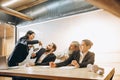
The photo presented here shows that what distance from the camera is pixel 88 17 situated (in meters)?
4.35

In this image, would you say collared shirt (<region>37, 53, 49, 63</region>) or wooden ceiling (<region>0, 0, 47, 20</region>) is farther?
wooden ceiling (<region>0, 0, 47, 20</region>)

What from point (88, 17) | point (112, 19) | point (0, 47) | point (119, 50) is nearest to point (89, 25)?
point (88, 17)

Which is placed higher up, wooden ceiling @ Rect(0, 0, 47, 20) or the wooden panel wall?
wooden ceiling @ Rect(0, 0, 47, 20)

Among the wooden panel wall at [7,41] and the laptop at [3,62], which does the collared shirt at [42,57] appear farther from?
the wooden panel wall at [7,41]

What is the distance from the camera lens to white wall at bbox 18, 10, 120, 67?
12.9 feet

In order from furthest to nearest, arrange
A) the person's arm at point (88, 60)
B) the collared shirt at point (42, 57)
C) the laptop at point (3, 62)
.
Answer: the collared shirt at point (42, 57) < the person's arm at point (88, 60) < the laptop at point (3, 62)

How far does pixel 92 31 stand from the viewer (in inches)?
168

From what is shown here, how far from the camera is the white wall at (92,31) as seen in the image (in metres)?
3.94

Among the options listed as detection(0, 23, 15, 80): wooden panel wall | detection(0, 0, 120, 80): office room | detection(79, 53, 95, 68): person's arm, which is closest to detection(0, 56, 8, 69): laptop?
detection(0, 0, 120, 80): office room

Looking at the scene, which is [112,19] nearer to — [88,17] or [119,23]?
[119,23]

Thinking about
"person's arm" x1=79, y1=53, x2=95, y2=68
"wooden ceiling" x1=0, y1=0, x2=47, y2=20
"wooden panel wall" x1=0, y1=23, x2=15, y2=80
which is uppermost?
"wooden ceiling" x1=0, y1=0, x2=47, y2=20

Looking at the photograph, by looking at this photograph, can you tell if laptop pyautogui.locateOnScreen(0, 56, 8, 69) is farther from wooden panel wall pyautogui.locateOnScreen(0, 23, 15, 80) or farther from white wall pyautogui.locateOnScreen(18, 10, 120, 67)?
wooden panel wall pyautogui.locateOnScreen(0, 23, 15, 80)

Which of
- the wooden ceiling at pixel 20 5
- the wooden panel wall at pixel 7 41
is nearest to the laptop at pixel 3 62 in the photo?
the wooden ceiling at pixel 20 5

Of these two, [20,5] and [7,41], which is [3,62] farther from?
[7,41]
